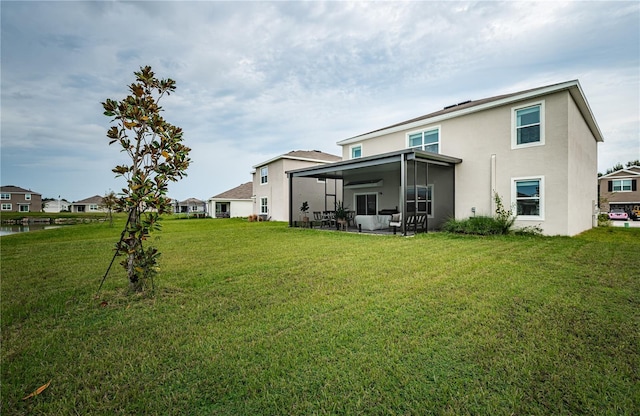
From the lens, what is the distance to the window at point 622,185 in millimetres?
30134

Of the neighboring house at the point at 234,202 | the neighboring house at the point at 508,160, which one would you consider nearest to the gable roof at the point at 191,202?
the neighboring house at the point at 234,202

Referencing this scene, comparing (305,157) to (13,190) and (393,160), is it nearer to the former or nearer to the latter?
(393,160)

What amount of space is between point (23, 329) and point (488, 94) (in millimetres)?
20361

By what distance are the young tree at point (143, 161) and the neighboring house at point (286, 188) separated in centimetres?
1577

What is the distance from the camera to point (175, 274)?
5.63 m

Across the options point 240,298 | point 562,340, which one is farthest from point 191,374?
point 562,340

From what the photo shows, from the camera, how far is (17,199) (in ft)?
182

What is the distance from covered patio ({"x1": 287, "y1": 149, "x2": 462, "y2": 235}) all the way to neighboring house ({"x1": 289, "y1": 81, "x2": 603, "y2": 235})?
5 centimetres

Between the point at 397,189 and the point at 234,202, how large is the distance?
23.1m

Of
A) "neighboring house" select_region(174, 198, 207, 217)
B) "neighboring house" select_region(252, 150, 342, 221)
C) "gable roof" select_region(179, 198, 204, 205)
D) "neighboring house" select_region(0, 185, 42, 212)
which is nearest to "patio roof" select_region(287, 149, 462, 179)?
"neighboring house" select_region(252, 150, 342, 221)

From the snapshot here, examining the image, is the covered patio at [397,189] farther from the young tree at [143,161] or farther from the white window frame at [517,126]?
the young tree at [143,161]

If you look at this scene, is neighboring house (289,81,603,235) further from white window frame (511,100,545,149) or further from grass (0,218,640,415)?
grass (0,218,640,415)

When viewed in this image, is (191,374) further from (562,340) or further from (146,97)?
(146,97)

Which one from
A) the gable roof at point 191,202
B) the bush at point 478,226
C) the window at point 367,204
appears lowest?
the bush at point 478,226
